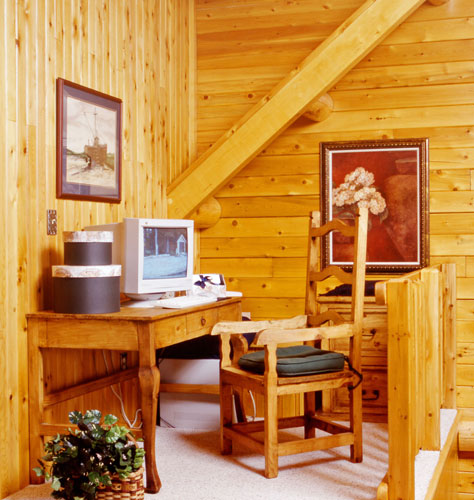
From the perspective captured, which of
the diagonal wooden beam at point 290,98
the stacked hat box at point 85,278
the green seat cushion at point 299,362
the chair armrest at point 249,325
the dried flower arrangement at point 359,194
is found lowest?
the green seat cushion at point 299,362

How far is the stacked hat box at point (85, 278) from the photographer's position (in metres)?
2.80

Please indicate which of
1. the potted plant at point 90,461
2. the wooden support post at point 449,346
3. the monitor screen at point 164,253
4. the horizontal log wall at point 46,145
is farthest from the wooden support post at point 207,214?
the potted plant at point 90,461

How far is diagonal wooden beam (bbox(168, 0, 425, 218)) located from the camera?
161 inches

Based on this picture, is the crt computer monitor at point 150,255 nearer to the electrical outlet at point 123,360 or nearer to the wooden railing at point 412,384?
the electrical outlet at point 123,360

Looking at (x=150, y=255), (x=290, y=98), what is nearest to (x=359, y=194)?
(x=290, y=98)

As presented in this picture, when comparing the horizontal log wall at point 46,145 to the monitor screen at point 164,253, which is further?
the monitor screen at point 164,253

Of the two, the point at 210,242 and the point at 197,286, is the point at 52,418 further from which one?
the point at 210,242

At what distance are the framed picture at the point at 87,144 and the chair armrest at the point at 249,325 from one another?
90 cm

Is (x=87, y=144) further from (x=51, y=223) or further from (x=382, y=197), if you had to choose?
(x=382, y=197)

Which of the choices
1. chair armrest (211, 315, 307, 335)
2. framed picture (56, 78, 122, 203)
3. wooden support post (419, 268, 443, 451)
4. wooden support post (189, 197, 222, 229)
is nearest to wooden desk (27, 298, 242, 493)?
chair armrest (211, 315, 307, 335)

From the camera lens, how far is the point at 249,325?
3174mm

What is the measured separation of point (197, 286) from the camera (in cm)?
376

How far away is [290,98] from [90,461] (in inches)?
98.9

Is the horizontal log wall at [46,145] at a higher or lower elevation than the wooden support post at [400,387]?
higher
